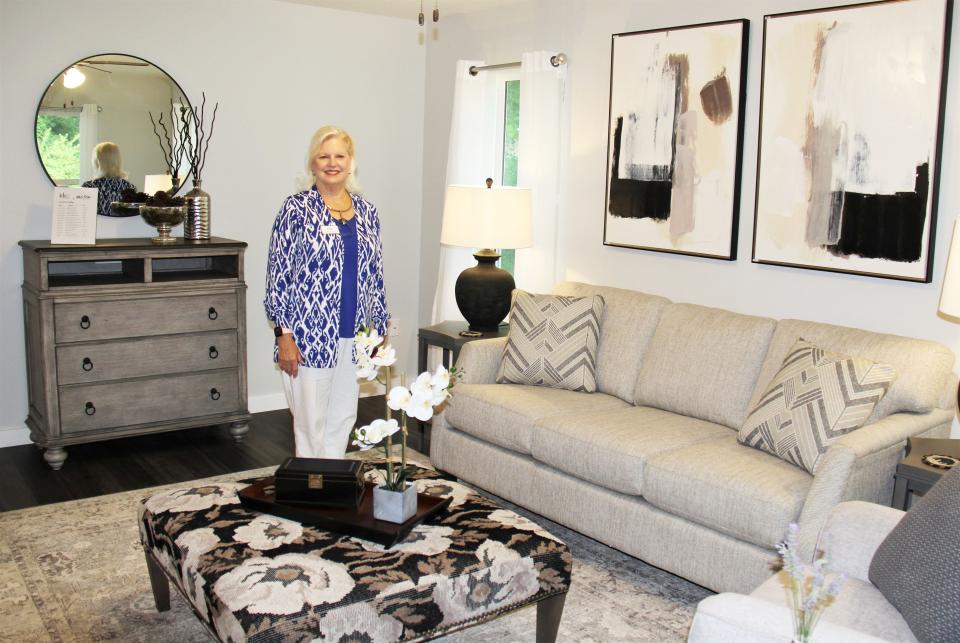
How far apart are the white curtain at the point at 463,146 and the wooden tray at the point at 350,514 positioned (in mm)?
2535

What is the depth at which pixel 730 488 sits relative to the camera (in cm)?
285

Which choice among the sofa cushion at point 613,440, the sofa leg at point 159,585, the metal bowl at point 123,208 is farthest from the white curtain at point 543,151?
the sofa leg at point 159,585

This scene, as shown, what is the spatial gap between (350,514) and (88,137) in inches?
114

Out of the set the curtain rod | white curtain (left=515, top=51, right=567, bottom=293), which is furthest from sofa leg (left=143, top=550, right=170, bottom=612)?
the curtain rod

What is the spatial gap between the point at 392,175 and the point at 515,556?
3518 millimetres

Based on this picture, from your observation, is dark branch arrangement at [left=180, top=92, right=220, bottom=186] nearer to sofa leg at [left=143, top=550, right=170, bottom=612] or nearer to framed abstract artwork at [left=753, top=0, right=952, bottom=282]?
sofa leg at [left=143, top=550, right=170, bottom=612]

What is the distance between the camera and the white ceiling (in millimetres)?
4961

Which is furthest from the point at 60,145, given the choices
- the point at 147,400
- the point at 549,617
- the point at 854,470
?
the point at 854,470

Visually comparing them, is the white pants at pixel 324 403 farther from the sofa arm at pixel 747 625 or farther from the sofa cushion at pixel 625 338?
the sofa arm at pixel 747 625

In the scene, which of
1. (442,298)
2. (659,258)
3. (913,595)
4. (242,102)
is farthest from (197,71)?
(913,595)

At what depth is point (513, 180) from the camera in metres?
5.26

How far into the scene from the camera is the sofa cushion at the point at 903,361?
3.02 metres

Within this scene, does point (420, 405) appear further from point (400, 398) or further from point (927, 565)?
point (927, 565)

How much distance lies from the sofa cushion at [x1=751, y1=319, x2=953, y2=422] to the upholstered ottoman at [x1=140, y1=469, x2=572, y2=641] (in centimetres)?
121
